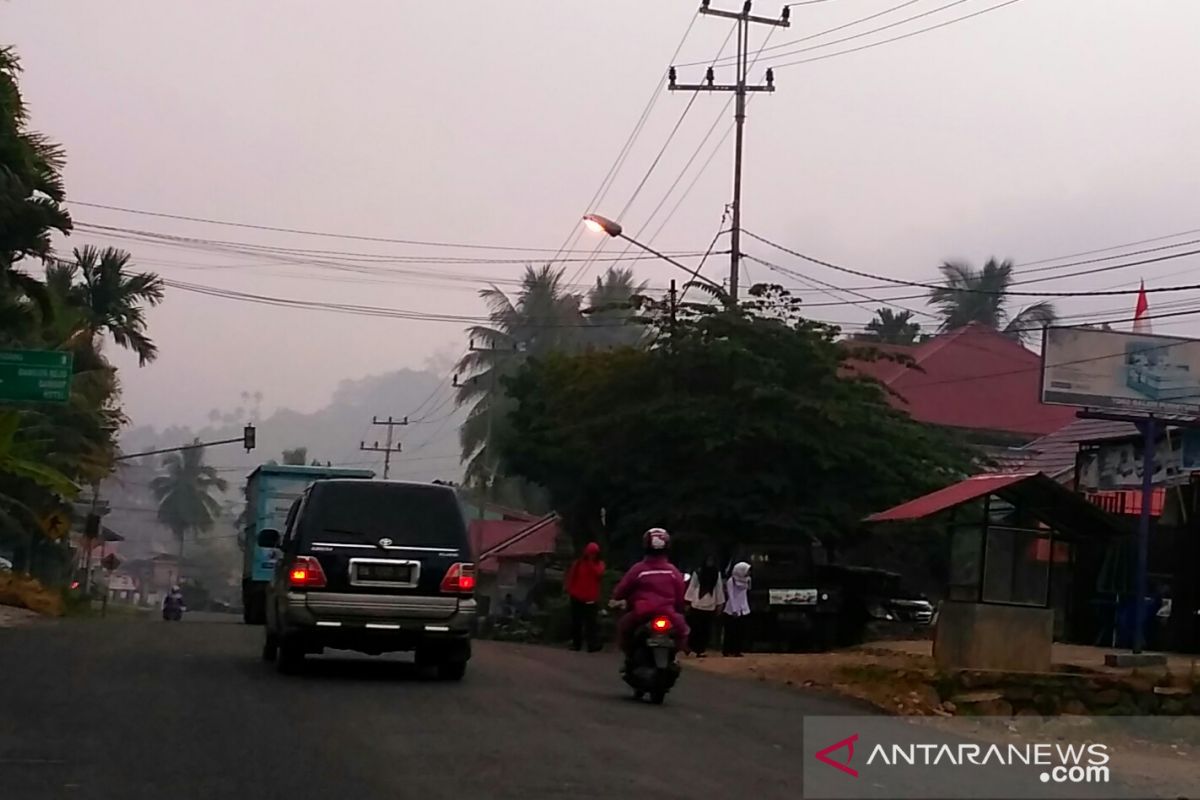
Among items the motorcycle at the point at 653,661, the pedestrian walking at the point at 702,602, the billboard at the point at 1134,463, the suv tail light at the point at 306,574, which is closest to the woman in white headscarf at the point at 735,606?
the pedestrian walking at the point at 702,602

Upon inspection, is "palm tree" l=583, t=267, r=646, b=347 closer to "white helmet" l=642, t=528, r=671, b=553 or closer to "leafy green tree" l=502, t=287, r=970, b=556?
"leafy green tree" l=502, t=287, r=970, b=556

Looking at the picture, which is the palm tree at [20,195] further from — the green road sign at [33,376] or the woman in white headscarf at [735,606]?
the woman in white headscarf at [735,606]

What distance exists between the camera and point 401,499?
53.9ft

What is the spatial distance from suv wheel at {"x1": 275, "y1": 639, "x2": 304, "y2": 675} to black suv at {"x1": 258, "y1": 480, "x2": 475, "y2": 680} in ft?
0.07

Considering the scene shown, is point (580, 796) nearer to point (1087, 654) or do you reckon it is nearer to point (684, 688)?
point (684, 688)

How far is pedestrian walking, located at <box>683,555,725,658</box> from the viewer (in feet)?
84.3

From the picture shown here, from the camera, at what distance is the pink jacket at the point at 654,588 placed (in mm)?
15750

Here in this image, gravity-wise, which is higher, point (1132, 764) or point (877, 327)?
point (877, 327)

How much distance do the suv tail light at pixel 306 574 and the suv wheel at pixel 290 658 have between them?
857 millimetres

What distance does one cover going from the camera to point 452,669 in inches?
661

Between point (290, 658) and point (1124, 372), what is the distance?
14.9 meters

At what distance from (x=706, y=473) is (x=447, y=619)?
17804 mm

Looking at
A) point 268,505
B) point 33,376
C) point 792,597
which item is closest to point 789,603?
point 792,597

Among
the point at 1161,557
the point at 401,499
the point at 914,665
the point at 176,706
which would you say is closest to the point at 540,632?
the point at 1161,557
